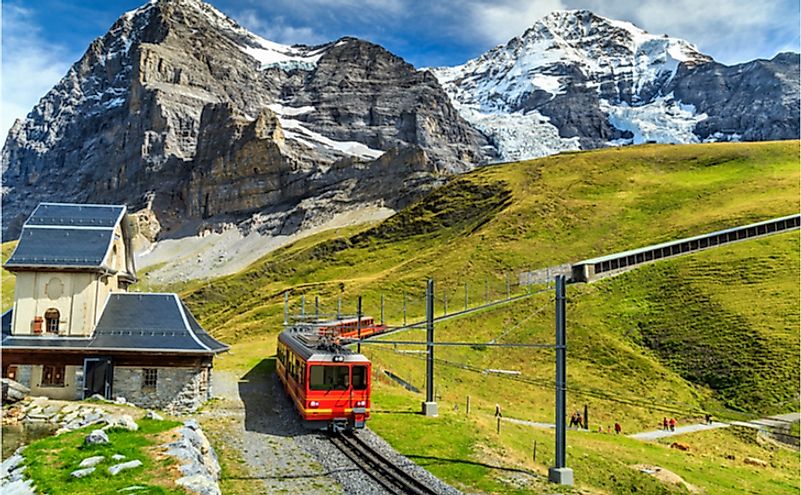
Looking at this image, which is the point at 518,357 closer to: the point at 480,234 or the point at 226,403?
the point at 226,403

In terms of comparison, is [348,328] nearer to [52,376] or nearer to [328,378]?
[52,376]

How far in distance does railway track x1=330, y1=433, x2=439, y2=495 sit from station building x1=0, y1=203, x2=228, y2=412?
11.1 m

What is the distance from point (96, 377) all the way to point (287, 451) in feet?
45.8

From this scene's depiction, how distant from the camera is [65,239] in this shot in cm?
3719

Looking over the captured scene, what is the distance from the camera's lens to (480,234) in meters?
97.7

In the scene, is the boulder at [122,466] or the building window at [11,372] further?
the building window at [11,372]

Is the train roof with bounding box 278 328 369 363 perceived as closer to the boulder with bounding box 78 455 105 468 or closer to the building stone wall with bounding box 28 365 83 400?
the boulder with bounding box 78 455 105 468

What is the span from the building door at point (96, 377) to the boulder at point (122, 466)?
16.7 m

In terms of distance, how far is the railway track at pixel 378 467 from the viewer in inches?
853

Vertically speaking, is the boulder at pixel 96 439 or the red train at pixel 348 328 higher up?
the red train at pixel 348 328

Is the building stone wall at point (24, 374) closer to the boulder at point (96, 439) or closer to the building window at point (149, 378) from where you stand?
the building window at point (149, 378)

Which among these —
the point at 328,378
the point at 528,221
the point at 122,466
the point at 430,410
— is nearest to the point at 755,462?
the point at 430,410

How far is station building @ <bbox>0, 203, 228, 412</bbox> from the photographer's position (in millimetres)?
34938

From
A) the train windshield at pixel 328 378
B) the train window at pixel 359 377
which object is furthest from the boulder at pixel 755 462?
the train windshield at pixel 328 378
